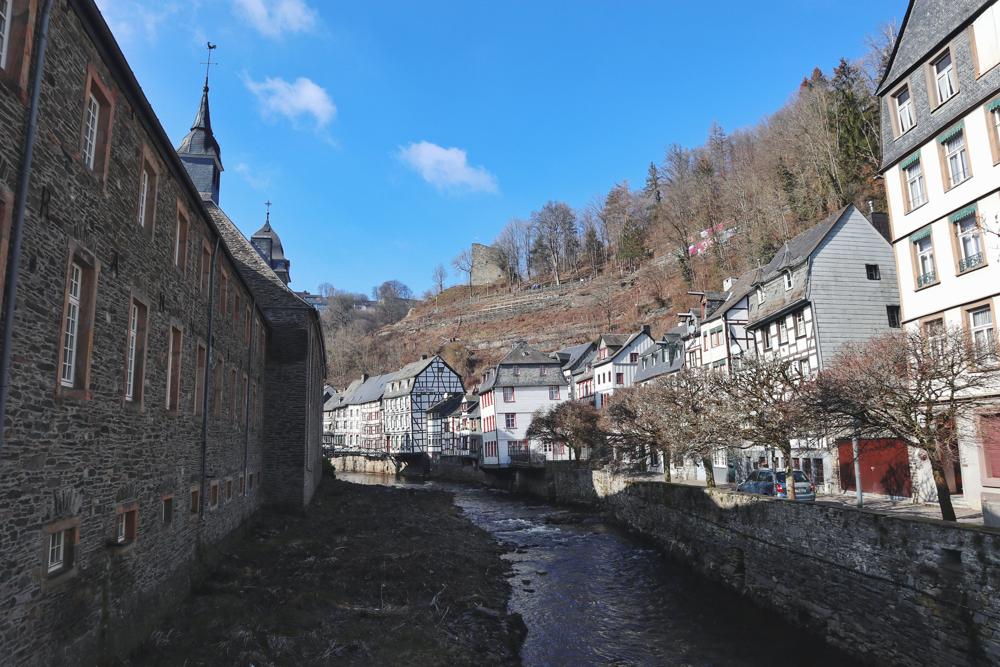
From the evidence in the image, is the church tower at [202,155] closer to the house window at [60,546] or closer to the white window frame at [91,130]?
the white window frame at [91,130]

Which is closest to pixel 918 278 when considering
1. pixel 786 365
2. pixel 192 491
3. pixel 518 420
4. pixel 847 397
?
pixel 786 365

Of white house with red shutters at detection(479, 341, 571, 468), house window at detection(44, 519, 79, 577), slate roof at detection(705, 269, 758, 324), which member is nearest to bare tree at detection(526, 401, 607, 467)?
white house with red shutters at detection(479, 341, 571, 468)

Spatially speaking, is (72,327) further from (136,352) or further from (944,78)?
(944,78)

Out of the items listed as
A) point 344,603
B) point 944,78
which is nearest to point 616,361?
point 944,78

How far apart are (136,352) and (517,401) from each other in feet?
148

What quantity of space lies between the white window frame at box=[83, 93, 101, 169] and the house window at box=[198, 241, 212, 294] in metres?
5.92

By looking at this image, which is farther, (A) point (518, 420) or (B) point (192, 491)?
(A) point (518, 420)

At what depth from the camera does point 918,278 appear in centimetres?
1916

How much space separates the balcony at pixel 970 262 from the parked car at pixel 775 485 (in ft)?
25.9

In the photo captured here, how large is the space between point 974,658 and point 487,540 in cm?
1752

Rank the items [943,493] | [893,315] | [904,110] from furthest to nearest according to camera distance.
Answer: [893,315] → [904,110] → [943,493]

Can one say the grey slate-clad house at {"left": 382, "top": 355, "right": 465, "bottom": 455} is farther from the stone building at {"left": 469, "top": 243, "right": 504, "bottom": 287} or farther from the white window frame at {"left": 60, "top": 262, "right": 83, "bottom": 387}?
the white window frame at {"left": 60, "top": 262, "right": 83, "bottom": 387}

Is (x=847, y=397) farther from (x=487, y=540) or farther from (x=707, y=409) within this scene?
(x=487, y=540)

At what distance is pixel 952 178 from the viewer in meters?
17.8
